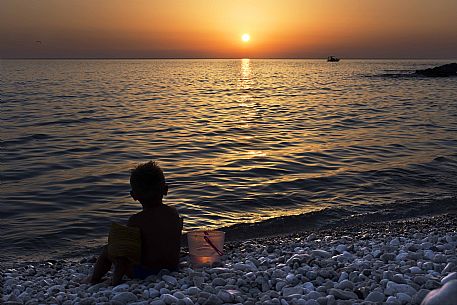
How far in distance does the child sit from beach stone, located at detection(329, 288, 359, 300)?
176cm

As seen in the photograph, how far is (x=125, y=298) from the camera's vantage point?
14.1 ft

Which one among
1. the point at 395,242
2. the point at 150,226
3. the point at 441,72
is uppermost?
the point at 441,72

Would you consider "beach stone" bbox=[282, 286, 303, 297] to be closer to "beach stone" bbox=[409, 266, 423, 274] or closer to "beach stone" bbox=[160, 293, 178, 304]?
"beach stone" bbox=[160, 293, 178, 304]

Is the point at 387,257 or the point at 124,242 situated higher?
the point at 124,242

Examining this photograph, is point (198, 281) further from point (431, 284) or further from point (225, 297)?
point (431, 284)

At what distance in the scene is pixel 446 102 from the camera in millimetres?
32375

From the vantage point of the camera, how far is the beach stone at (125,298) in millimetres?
4281

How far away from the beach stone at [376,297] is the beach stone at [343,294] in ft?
0.34

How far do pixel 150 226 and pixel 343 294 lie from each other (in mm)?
2020

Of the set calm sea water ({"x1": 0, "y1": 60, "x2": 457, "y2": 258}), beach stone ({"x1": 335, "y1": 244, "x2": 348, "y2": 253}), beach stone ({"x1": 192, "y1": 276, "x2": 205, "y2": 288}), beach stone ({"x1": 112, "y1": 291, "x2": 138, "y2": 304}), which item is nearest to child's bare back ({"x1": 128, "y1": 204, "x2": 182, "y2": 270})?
beach stone ({"x1": 192, "y1": 276, "x2": 205, "y2": 288})

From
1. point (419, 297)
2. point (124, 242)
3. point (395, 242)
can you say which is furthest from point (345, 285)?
point (395, 242)

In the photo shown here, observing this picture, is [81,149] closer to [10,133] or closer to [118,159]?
[118,159]

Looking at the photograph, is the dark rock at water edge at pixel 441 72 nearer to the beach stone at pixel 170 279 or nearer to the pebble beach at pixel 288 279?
the pebble beach at pixel 288 279

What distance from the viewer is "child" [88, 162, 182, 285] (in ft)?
17.0
